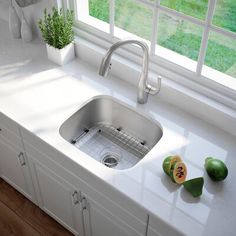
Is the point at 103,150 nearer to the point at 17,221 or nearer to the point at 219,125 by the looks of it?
the point at 219,125

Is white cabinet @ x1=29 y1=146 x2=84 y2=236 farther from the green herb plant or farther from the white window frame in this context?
the white window frame

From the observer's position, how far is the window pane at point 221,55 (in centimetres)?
450

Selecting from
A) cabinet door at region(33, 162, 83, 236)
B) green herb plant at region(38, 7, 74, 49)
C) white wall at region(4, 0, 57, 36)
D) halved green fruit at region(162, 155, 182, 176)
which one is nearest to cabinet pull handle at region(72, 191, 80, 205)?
cabinet door at region(33, 162, 83, 236)

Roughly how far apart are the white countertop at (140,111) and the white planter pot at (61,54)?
0.12 feet

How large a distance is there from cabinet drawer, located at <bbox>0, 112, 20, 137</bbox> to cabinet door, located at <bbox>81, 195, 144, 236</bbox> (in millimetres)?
494

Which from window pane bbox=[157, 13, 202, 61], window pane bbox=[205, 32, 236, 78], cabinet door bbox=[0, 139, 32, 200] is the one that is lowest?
window pane bbox=[205, 32, 236, 78]

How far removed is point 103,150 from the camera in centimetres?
199

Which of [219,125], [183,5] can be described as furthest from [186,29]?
[219,125]

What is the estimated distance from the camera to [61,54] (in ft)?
6.88

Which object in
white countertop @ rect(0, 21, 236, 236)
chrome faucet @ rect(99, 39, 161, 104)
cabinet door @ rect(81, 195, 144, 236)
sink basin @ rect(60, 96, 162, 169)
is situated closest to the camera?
white countertop @ rect(0, 21, 236, 236)

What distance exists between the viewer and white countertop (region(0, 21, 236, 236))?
4.84 ft

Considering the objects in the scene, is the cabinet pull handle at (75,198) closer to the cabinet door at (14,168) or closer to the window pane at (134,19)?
the cabinet door at (14,168)

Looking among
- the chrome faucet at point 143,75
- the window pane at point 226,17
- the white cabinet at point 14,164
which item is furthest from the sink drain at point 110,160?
the window pane at point 226,17

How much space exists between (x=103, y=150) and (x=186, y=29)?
10.7 ft
